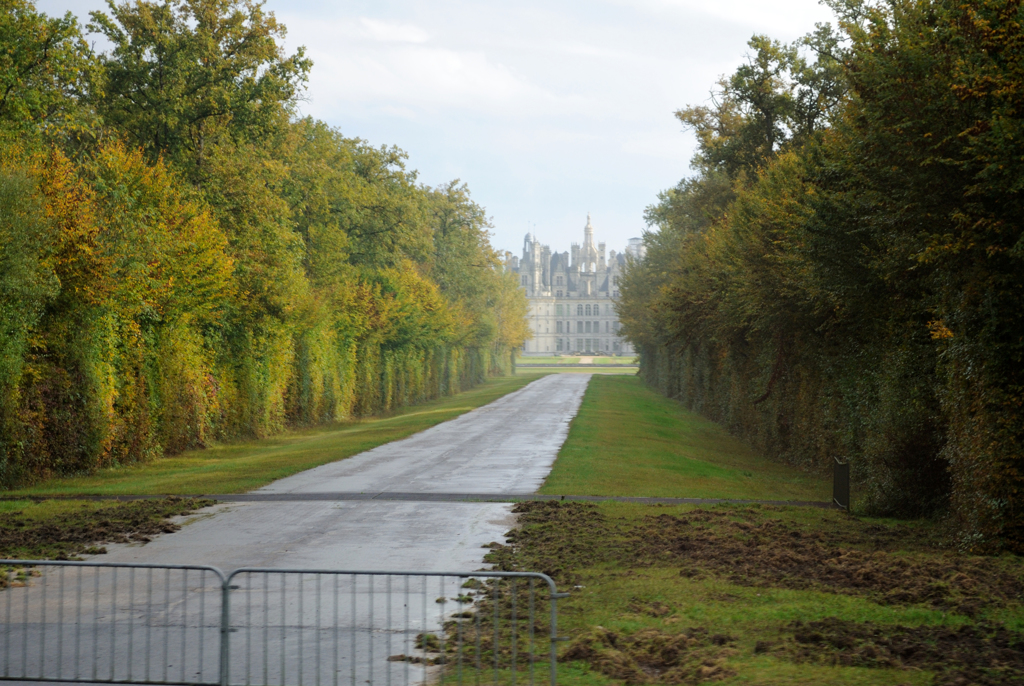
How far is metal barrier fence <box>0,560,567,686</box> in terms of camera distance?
7.59m

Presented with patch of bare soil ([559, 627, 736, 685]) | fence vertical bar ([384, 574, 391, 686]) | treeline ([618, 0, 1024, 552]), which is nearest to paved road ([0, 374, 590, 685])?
fence vertical bar ([384, 574, 391, 686])

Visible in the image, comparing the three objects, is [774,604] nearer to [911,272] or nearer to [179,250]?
[911,272]

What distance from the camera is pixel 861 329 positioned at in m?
20.3

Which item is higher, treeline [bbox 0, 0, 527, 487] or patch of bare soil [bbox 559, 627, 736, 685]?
treeline [bbox 0, 0, 527, 487]

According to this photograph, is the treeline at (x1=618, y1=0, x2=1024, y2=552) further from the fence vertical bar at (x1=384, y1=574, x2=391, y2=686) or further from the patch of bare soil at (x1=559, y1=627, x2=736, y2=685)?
the fence vertical bar at (x1=384, y1=574, x2=391, y2=686)

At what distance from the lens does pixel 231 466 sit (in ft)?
83.6

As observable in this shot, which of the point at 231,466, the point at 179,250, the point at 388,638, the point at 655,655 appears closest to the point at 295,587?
the point at 388,638

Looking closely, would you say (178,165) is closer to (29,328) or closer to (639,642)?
(29,328)

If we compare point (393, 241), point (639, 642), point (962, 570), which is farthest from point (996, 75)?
point (393, 241)

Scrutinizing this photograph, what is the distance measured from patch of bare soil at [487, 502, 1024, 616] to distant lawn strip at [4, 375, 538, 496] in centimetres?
859

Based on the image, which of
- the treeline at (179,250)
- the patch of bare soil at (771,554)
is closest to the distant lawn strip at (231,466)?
the treeline at (179,250)

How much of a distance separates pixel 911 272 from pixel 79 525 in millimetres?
14295

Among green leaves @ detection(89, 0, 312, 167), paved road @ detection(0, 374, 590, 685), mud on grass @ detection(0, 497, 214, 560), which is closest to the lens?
paved road @ detection(0, 374, 590, 685)

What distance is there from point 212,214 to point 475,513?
20619 millimetres
